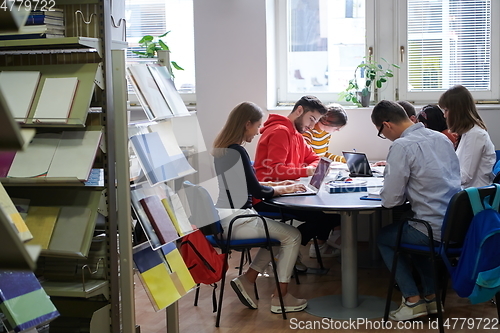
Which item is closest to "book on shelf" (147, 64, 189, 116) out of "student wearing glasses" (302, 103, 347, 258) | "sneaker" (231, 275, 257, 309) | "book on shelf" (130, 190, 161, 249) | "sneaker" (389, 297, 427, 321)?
"book on shelf" (130, 190, 161, 249)

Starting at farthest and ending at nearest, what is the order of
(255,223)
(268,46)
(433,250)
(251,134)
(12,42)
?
(268,46)
(251,134)
(255,223)
(433,250)
(12,42)

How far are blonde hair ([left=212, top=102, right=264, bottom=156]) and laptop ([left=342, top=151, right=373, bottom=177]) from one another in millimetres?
891

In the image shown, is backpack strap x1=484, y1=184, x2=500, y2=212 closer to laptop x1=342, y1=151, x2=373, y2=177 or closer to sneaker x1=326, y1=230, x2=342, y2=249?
laptop x1=342, y1=151, x2=373, y2=177

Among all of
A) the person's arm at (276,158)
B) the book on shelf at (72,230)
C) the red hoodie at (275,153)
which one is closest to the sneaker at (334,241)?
the red hoodie at (275,153)

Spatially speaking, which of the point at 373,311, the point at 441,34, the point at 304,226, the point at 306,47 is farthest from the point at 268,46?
the point at 373,311

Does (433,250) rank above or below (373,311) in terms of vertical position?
above

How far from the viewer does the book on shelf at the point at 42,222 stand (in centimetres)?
236

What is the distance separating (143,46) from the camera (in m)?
5.40

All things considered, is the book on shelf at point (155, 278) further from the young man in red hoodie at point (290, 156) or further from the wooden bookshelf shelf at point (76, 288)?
the young man in red hoodie at point (290, 156)

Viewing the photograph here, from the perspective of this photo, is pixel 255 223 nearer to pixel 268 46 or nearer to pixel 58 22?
pixel 58 22

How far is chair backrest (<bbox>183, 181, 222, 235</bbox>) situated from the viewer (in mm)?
3148

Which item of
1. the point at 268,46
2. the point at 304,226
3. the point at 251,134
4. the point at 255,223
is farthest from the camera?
the point at 268,46

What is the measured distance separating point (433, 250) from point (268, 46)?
108 inches

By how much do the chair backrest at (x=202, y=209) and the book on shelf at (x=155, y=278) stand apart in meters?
0.51
